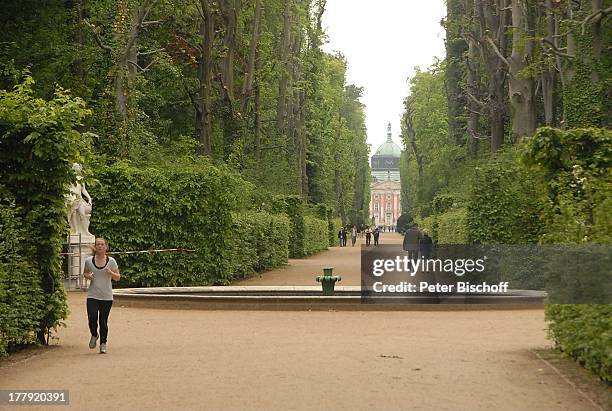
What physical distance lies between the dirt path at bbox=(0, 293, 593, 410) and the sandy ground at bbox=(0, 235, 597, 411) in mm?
13

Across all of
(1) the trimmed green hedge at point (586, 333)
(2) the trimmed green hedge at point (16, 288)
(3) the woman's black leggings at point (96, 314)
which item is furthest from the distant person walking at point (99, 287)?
(1) the trimmed green hedge at point (586, 333)

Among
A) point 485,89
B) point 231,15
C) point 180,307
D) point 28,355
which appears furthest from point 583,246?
point 485,89

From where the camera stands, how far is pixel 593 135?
51.5 feet

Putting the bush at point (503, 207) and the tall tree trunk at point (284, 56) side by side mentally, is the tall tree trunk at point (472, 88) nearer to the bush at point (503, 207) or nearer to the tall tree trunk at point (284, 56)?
the tall tree trunk at point (284, 56)

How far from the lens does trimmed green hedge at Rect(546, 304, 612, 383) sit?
9719 mm

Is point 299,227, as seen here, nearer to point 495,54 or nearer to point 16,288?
point 495,54

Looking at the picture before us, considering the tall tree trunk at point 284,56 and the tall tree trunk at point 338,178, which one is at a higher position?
the tall tree trunk at point 284,56

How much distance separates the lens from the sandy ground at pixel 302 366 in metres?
9.51

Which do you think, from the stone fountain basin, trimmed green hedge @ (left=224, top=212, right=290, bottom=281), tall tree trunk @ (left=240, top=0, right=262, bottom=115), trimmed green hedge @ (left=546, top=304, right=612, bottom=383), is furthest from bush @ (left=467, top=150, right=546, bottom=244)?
tall tree trunk @ (left=240, top=0, right=262, bottom=115)

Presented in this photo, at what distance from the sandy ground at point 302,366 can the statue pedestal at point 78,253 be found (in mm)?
7583

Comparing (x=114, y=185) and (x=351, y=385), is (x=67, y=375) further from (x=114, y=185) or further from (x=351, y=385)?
(x=114, y=185)

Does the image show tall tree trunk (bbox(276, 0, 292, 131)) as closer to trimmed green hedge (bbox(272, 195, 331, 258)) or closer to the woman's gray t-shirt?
trimmed green hedge (bbox(272, 195, 331, 258))

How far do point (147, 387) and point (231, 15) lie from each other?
2797 cm

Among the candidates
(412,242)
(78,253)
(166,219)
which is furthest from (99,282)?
(412,242)
